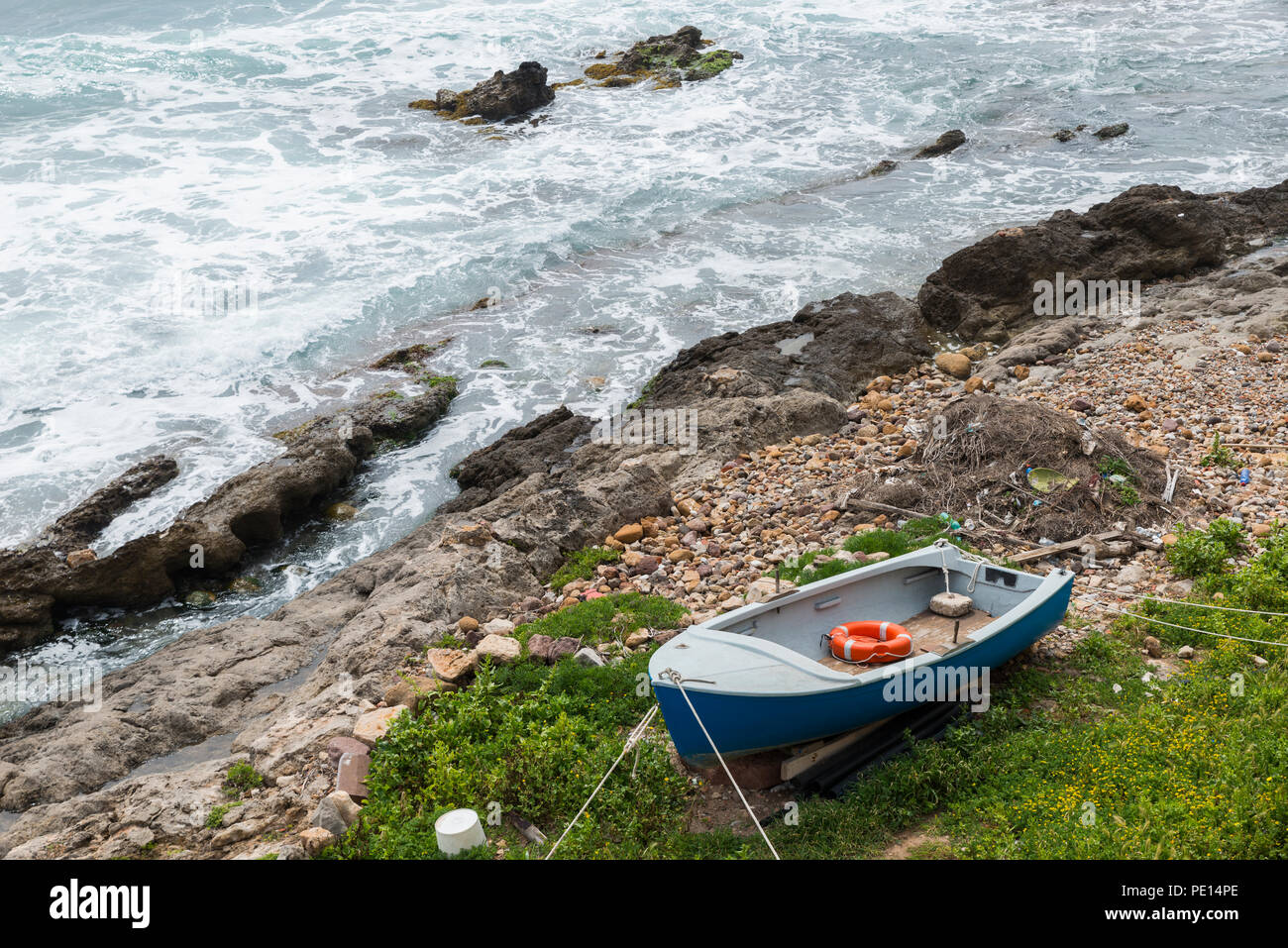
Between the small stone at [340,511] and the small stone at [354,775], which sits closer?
the small stone at [354,775]

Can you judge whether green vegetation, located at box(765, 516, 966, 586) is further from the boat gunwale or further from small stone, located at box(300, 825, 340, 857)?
small stone, located at box(300, 825, 340, 857)

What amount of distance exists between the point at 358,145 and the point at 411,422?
1928cm

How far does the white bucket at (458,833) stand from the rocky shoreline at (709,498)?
104 cm

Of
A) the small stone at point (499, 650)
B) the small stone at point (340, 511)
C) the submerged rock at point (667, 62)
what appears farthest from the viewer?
the submerged rock at point (667, 62)

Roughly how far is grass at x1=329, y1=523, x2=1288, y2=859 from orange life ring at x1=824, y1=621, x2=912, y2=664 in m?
0.72

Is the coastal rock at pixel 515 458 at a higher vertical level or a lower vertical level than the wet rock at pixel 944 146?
lower

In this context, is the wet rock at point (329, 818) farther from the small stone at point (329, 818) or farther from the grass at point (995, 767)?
the grass at point (995, 767)

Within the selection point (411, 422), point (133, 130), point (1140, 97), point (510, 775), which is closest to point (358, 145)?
point (133, 130)

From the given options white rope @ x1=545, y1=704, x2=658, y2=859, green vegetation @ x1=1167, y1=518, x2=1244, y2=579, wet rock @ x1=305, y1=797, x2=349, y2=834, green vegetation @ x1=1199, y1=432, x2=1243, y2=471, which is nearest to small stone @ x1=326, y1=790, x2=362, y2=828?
wet rock @ x1=305, y1=797, x2=349, y2=834

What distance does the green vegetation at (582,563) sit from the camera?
10.4 m

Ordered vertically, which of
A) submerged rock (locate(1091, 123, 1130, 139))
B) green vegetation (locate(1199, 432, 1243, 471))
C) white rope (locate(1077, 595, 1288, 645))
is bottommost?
white rope (locate(1077, 595, 1288, 645))

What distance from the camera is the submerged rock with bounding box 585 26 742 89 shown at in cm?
3694

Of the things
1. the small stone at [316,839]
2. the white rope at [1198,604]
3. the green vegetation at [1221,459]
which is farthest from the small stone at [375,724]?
the green vegetation at [1221,459]

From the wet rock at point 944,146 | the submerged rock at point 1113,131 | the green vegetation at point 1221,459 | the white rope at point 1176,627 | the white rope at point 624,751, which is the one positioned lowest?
the white rope at point 624,751
